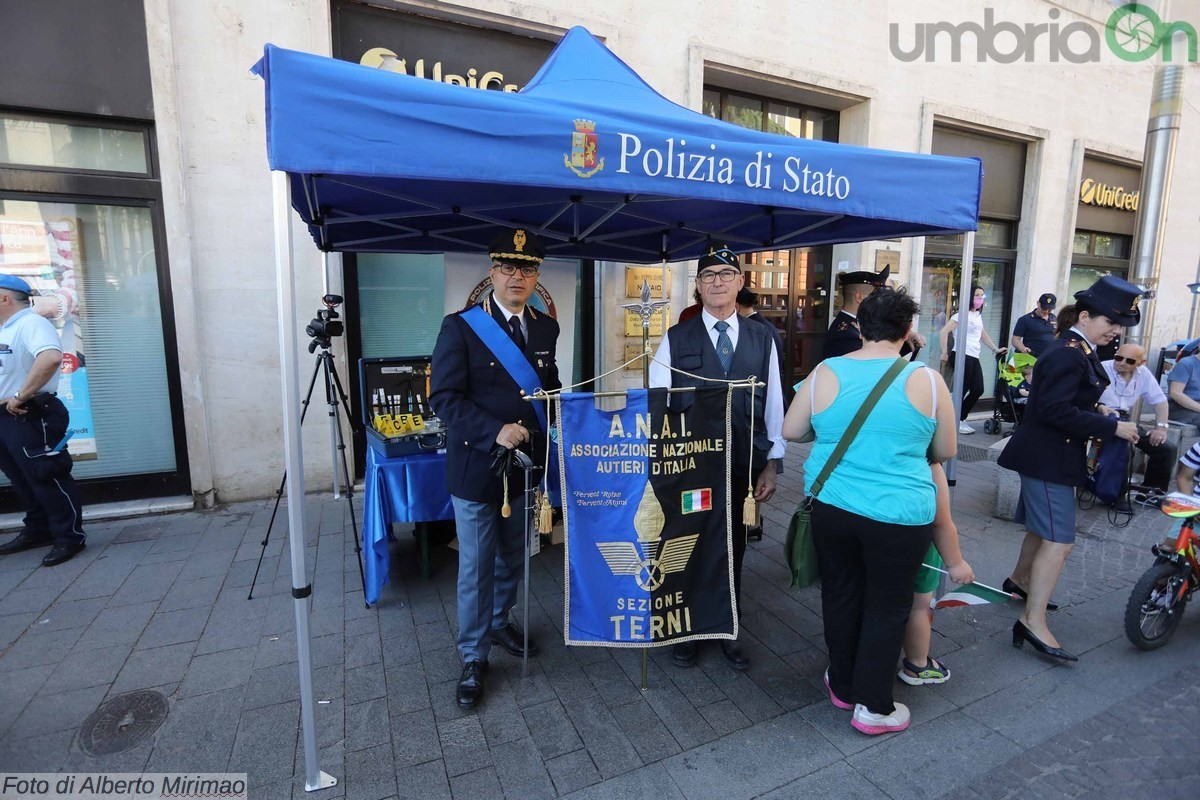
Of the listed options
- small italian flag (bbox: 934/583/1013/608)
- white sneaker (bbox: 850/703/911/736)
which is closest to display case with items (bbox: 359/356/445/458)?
white sneaker (bbox: 850/703/911/736)

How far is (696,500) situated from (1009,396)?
7443 mm

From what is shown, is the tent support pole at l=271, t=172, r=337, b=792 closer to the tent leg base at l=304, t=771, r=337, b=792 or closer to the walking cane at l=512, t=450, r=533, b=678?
the tent leg base at l=304, t=771, r=337, b=792

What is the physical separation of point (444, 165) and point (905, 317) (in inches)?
71.9

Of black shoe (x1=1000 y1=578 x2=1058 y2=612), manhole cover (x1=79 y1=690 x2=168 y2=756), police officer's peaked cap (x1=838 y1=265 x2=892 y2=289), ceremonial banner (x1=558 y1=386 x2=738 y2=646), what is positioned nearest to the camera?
manhole cover (x1=79 y1=690 x2=168 y2=756)

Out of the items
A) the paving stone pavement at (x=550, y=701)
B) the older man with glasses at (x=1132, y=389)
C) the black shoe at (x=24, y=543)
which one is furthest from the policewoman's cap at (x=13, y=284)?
the older man with glasses at (x=1132, y=389)

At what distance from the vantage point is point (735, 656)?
2.97 meters

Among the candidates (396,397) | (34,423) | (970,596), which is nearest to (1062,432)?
(970,596)

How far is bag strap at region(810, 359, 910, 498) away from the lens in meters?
2.23

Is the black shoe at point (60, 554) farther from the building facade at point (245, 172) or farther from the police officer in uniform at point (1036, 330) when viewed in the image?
the police officer in uniform at point (1036, 330)

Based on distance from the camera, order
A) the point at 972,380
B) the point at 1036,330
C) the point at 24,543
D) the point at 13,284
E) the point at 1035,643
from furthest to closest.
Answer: the point at 972,380, the point at 1036,330, the point at 24,543, the point at 13,284, the point at 1035,643

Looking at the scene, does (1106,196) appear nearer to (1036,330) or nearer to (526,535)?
(1036,330)

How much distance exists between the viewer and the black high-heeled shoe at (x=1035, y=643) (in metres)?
2.99

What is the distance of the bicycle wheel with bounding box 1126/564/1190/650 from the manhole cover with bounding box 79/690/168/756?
473 cm

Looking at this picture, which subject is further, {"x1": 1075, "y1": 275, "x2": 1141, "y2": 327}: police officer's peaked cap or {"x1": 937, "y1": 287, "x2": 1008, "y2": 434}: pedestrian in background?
{"x1": 937, "y1": 287, "x2": 1008, "y2": 434}: pedestrian in background
